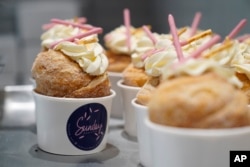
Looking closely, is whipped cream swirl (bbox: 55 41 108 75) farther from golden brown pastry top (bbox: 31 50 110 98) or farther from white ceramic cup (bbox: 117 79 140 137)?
white ceramic cup (bbox: 117 79 140 137)

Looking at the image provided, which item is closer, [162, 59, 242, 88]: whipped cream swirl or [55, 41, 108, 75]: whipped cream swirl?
[162, 59, 242, 88]: whipped cream swirl

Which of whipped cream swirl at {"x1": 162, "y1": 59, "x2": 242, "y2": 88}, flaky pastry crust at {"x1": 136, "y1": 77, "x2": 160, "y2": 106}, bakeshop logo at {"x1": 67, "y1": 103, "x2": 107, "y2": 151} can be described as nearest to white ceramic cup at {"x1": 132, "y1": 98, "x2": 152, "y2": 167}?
flaky pastry crust at {"x1": 136, "y1": 77, "x2": 160, "y2": 106}

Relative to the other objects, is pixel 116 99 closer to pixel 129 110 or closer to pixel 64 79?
pixel 129 110

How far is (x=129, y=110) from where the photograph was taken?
1858 millimetres

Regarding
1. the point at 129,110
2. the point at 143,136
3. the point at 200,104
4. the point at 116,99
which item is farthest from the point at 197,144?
the point at 116,99

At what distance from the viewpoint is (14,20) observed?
3.21 metres

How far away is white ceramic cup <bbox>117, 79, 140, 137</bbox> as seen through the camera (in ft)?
6.01

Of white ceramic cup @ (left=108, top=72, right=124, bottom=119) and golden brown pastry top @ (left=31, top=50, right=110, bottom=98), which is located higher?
golden brown pastry top @ (left=31, top=50, right=110, bottom=98)

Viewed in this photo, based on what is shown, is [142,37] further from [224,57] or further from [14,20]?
[14,20]

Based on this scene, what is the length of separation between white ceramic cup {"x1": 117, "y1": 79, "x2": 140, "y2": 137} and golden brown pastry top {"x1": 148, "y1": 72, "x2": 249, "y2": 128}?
660mm

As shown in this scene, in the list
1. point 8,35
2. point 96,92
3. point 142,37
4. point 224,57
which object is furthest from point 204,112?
point 8,35

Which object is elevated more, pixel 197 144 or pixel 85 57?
pixel 85 57

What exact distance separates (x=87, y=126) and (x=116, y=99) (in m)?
0.51

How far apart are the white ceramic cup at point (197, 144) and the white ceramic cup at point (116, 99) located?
2.95ft
